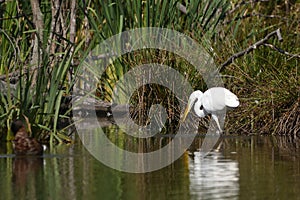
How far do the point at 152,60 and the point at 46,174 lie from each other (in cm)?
451

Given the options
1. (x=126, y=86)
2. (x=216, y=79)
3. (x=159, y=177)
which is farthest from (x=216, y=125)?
(x=159, y=177)

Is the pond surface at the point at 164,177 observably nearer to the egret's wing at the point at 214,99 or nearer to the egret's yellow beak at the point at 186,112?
the egret's wing at the point at 214,99

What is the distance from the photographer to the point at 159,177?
8.08 meters

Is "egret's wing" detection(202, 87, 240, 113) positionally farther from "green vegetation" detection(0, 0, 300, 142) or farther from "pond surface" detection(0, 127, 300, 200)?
"pond surface" detection(0, 127, 300, 200)

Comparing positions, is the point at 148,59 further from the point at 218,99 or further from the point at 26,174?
the point at 26,174

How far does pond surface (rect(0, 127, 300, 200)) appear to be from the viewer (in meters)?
7.12

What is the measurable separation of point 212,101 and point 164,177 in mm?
3799

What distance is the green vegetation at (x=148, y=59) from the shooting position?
10.4 metres

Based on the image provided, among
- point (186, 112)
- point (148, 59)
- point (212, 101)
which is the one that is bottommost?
point (186, 112)

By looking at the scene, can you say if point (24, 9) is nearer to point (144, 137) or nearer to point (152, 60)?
point (152, 60)

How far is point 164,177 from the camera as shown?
26.4 ft

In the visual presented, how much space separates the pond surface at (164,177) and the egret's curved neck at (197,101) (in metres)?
1.73

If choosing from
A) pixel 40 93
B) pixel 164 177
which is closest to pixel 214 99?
pixel 40 93

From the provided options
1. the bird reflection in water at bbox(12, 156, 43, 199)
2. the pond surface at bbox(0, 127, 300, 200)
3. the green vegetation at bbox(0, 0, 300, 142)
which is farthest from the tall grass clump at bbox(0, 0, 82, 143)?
the bird reflection in water at bbox(12, 156, 43, 199)
